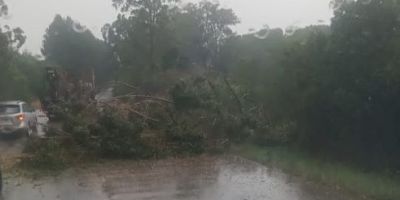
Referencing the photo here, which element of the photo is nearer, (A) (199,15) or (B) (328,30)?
(B) (328,30)

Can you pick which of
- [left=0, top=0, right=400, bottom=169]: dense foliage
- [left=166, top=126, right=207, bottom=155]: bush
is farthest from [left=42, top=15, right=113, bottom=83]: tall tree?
[left=166, top=126, right=207, bottom=155]: bush

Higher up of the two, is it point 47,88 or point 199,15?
point 199,15

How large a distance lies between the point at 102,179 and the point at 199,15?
166ft

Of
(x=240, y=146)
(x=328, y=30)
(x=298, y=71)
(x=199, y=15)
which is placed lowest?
(x=240, y=146)

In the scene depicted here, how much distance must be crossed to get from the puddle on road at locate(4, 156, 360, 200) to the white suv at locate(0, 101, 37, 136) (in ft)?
22.7

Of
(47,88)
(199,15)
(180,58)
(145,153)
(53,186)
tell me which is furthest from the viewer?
(199,15)

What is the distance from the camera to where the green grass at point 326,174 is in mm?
12648

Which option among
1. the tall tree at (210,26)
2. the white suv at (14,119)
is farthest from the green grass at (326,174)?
the tall tree at (210,26)

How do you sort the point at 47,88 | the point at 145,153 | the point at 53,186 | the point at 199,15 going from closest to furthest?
the point at 53,186, the point at 145,153, the point at 47,88, the point at 199,15

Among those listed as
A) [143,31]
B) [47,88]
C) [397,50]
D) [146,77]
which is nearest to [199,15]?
[143,31]

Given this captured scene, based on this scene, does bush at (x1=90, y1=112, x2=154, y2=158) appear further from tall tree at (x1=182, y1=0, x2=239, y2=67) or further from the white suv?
tall tree at (x1=182, y1=0, x2=239, y2=67)

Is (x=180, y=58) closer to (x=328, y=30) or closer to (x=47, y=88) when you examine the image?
(x=47, y=88)

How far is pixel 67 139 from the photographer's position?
18062 millimetres

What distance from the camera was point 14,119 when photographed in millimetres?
22188
